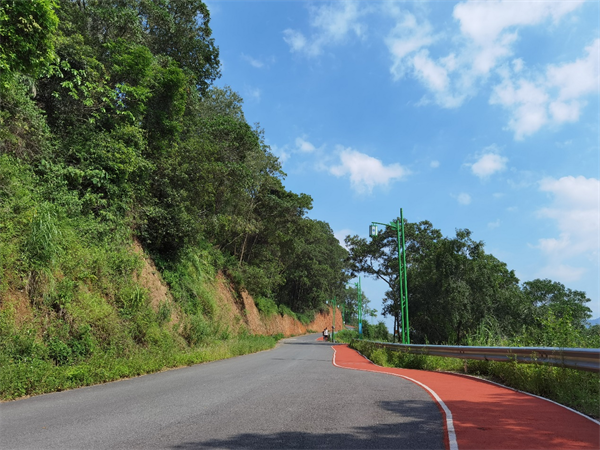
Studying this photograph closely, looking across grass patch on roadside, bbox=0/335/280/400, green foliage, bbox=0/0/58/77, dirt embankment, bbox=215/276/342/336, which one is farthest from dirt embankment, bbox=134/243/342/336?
green foliage, bbox=0/0/58/77

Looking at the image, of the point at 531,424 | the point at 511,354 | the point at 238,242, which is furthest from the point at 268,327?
the point at 531,424

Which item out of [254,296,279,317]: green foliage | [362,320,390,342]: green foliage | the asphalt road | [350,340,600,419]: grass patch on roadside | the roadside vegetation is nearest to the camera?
the asphalt road

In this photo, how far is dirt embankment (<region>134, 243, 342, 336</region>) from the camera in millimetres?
19297

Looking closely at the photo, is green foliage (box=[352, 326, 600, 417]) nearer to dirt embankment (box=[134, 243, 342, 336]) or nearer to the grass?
the grass

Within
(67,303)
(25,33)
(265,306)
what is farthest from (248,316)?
(25,33)

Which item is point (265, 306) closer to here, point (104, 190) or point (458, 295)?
point (458, 295)

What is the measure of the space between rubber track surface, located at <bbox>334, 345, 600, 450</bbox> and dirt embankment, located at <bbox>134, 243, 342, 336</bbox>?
13002 millimetres

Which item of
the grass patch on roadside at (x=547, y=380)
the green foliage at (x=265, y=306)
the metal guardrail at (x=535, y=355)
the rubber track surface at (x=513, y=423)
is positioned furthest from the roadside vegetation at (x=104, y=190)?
the green foliage at (x=265, y=306)

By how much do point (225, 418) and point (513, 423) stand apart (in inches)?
174

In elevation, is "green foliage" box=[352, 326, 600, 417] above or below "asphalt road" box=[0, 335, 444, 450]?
above

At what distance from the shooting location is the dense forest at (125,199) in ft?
34.9

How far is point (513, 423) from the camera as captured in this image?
589 centimetres

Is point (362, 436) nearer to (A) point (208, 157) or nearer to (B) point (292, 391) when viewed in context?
(B) point (292, 391)

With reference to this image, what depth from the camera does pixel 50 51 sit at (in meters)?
10.3
